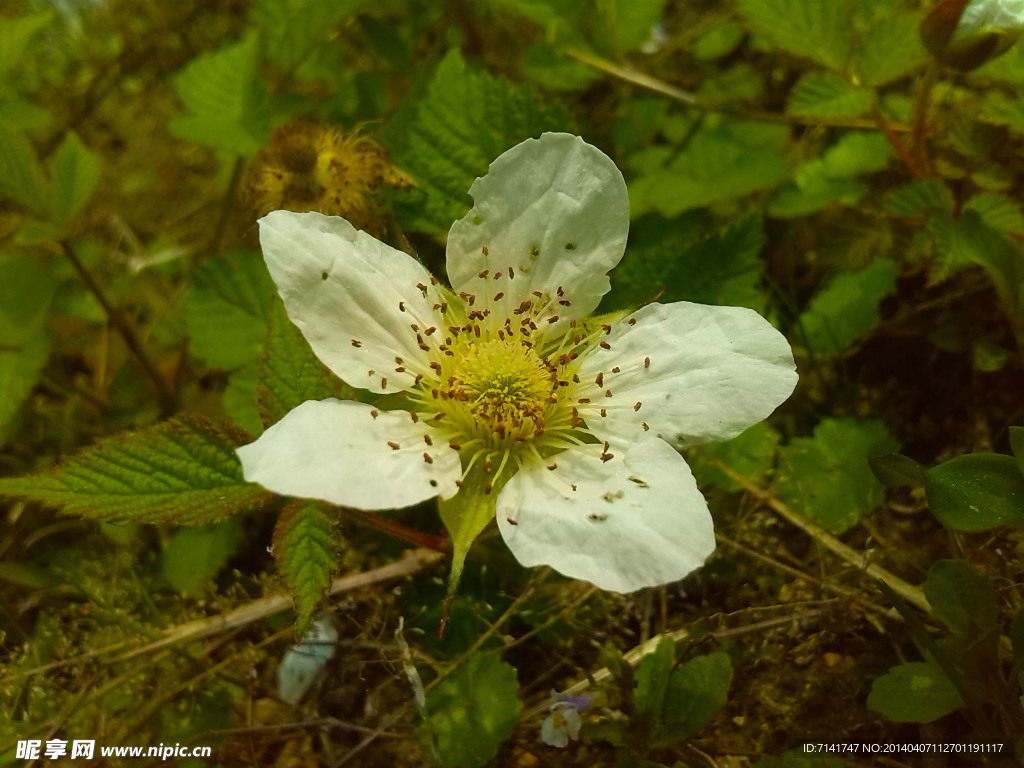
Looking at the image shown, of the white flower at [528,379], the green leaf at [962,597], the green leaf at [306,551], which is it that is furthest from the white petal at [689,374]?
the green leaf at [306,551]

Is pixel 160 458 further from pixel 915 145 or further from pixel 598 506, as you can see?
pixel 915 145

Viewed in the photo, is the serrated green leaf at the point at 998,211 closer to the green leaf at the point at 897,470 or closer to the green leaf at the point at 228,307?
the green leaf at the point at 897,470

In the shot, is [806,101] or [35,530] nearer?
[806,101]

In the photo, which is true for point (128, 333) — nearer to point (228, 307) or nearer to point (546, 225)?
point (228, 307)

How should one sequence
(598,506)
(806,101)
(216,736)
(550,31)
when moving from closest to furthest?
(598,506) → (216,736) → (806,101) → (550,31)

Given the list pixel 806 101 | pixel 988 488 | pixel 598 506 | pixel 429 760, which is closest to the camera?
pixel 598 506

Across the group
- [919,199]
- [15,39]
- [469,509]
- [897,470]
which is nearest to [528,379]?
[469,509]

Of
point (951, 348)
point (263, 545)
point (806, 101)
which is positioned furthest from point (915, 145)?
point (263, 545)
